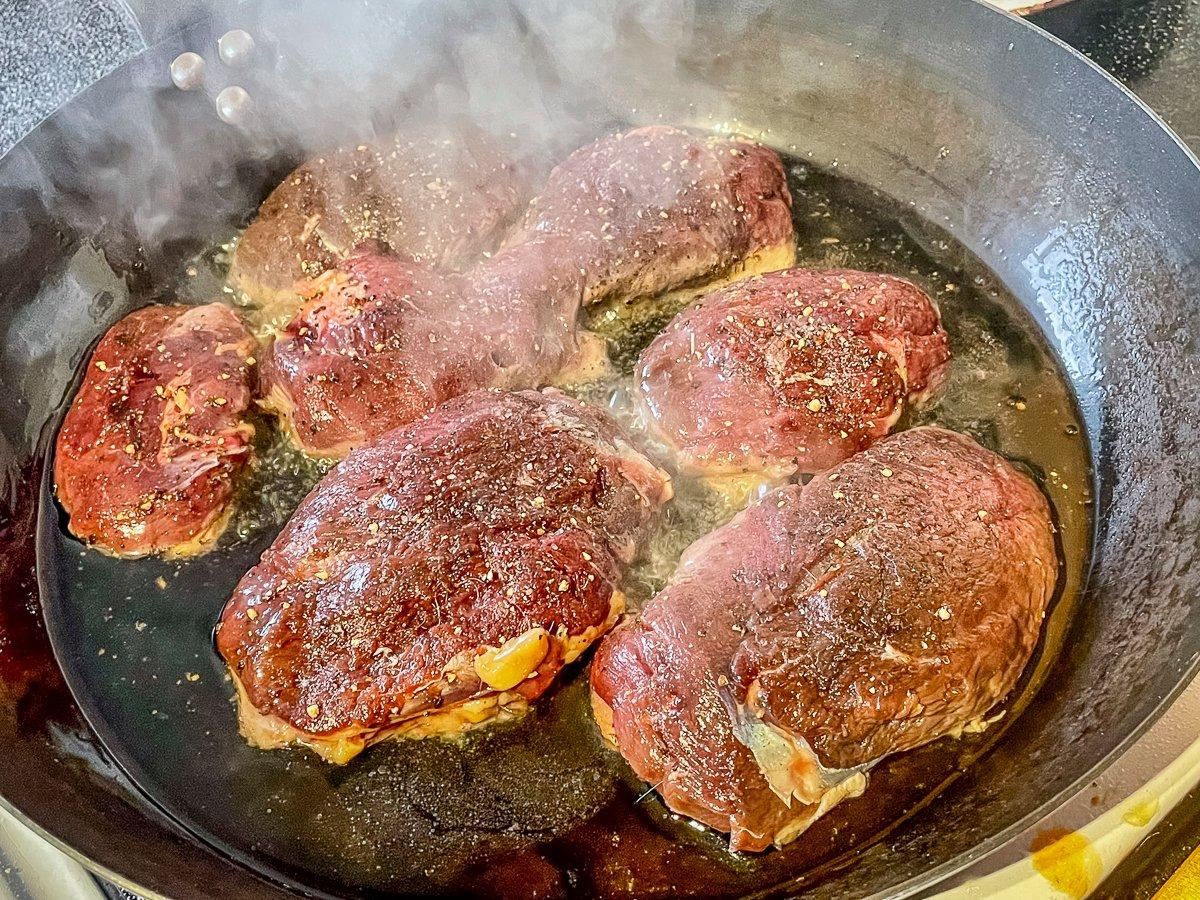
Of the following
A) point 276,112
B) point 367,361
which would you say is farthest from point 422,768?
point 276,112

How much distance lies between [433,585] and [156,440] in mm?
984

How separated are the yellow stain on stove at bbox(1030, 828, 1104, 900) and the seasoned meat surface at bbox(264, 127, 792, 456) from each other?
1.75 metres

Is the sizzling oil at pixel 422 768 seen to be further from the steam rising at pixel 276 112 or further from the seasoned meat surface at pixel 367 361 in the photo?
the steam rising at pixel 276 112

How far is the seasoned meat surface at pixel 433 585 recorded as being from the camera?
204 cm

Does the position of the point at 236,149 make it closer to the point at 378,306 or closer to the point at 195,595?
the point at 378,306

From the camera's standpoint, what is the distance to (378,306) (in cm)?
254

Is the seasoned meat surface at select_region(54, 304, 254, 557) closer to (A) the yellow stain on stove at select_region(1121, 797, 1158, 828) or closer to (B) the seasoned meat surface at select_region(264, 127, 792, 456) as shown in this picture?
(B) the seasoned meat surface at select_region(264, 127, 792, 456)

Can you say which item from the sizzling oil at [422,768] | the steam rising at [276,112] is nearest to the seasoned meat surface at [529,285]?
the sizzling oil at [422,768]

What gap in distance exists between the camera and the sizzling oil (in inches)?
79.8

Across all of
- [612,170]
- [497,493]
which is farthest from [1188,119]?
[497,493]

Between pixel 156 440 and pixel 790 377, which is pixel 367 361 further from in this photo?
pixel 790 377

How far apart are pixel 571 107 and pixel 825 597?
222cm

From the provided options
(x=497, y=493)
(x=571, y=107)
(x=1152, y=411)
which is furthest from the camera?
(x=571, y=107)

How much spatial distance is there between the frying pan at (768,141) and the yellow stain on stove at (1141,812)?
198 millimetres
